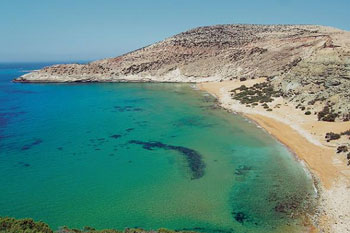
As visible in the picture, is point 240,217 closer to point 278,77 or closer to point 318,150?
point 318,150

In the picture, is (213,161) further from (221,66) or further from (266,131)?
(221,66)

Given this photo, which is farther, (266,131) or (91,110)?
(91,110)

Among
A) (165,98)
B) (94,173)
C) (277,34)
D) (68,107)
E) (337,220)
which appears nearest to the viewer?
(337,220)

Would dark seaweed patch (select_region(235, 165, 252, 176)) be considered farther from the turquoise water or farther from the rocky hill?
the rocky hill

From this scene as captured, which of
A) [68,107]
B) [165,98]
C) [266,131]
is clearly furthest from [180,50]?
[266,131]

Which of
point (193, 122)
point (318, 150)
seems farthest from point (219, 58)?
point (318, 150)

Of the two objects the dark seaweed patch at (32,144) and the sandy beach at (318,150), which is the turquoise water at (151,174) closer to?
the dark seaweed patch at (32,144)
